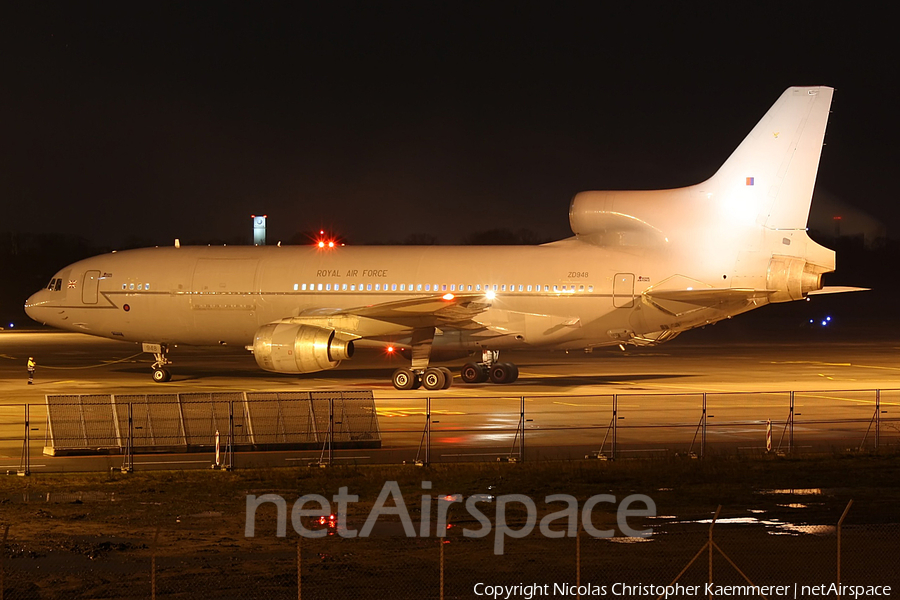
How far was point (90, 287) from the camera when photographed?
4084 cm

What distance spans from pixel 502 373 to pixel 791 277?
1035 cm

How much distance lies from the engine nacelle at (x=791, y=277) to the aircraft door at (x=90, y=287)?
24023mm

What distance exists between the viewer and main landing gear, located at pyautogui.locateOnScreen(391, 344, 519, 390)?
117 ft

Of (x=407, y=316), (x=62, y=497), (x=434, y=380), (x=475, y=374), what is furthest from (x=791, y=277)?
(x=62, y=497)

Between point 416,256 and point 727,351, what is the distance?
81.5ft

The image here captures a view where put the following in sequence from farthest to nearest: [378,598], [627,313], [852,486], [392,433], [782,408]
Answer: [627,313] < [782,408] < [392,433] < [852,486] < [378,598]

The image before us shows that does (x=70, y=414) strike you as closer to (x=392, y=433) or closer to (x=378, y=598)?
(x=392, y=433)

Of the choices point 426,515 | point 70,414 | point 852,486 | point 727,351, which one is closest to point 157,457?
point 70,414

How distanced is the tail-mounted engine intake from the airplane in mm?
44

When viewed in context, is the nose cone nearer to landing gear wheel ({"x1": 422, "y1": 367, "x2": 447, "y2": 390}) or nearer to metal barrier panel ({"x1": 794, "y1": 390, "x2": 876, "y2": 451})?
landing gear wheel ({"x1": 422, "y1": 367, "x2": 447, "y2": 390})

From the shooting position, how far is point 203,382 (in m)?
38.2

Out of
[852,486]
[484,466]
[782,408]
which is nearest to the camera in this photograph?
[852,486]

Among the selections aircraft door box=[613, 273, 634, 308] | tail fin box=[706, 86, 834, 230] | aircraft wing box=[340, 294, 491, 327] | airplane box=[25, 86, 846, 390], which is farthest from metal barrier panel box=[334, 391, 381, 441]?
tail fin box=[706, 86, 834, 230]

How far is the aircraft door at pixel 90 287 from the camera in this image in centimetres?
4072
